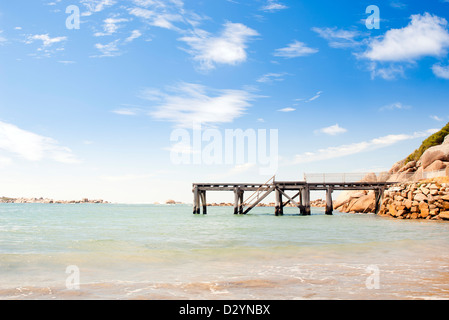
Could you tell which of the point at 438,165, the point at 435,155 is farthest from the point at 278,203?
the point at 435,155

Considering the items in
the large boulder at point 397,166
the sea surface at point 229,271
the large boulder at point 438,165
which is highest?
the large boulder at point 397,166

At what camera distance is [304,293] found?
6633mm

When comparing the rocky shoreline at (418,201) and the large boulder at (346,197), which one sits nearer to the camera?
the rocky shoreline at (418,201)

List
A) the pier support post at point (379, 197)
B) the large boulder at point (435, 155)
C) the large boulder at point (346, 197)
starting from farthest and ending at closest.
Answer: the large boulder at point (346, 197) → the large boulder at point (435, 155) → the pier support post at point (379, 197)

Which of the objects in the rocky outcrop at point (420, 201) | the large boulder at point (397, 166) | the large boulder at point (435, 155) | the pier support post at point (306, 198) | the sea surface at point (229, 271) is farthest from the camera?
the large boulder at point (397, 166)

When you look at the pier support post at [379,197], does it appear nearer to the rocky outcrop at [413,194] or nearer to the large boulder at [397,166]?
the rocky outcrop at [413,194]

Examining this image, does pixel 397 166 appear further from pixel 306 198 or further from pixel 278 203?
pixel 278 203

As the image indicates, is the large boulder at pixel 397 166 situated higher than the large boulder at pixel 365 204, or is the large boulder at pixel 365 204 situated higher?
the large boulder at pixel 397 166

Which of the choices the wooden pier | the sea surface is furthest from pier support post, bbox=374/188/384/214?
the sea surface

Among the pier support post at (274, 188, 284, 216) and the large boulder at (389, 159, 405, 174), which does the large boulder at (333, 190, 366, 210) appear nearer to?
the large boulder at (389, 159, 405, 174)

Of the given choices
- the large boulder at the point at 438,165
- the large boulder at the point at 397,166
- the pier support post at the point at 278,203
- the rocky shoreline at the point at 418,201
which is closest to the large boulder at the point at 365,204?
the rocky shoreline at the point at 418,201
